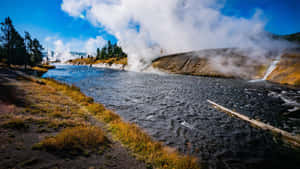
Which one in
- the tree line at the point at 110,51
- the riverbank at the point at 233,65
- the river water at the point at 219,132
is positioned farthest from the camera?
the tree line at the point at 110,51

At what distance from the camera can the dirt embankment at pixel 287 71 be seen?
2910cm

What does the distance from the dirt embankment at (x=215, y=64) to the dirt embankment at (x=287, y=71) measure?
4260 millimetres

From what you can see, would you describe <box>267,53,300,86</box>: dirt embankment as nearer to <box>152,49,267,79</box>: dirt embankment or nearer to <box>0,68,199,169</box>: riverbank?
<box>152,49,267,79</box>: dirt embankment

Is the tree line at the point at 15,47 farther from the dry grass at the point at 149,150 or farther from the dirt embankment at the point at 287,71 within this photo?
the dirt embankment at the point at 287,71

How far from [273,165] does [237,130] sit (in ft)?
10.4

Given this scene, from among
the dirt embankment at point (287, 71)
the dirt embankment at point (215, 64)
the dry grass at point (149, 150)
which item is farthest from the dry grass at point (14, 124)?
the dirt embankment at point (215, 64)

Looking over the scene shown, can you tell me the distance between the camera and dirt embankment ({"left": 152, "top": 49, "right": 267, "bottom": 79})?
43312 mm

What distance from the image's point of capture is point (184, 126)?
9.38 meters

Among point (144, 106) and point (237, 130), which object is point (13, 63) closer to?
point (144, 106)

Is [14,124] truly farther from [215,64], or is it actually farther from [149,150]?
[215,64]

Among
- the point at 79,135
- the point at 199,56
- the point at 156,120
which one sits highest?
the point at 199,56

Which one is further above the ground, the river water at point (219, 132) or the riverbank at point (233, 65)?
the riverbank at point (233, 65)

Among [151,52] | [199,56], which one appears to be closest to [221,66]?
[199,56]

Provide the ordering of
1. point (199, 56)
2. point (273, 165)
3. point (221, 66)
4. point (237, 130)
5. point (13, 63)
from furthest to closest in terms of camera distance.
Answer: point (199, 56) < point (13, 63) < point (221, 66) < point (237, 130) < point (273, 165)
